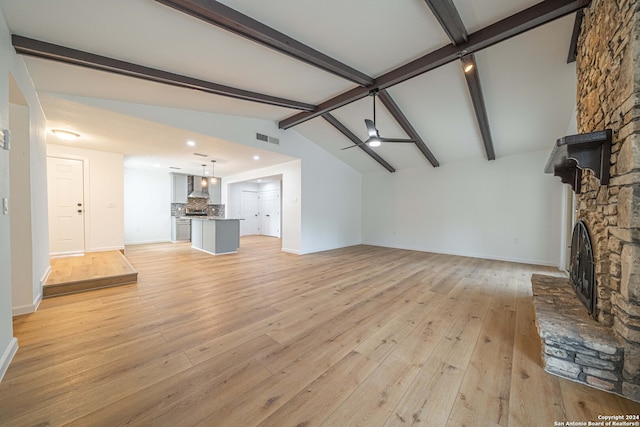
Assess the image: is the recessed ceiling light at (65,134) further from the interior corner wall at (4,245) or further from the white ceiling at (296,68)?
the interior corner wall at (4,245)

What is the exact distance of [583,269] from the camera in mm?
2275

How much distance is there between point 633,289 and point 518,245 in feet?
16.3

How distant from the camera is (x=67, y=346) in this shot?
2.04 m

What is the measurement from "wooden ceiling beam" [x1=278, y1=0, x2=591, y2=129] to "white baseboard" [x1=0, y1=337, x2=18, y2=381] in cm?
498

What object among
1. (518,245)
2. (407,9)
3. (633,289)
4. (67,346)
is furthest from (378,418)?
(518,245)

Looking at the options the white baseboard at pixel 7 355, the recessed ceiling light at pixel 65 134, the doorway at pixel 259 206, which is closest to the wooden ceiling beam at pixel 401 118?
the white baseboard at pixel 7 355

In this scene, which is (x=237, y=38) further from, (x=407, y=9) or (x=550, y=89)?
(x=550, y=89)

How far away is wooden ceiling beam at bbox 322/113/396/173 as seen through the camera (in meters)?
5.26

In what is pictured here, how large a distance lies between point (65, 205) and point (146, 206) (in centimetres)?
283

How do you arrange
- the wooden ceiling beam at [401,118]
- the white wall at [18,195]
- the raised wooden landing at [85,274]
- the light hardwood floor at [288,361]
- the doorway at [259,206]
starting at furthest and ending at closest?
the doorway at [259,206] → the wooden ceiling beam at [401,118] → the raised wooden landing at [85,274] → the white wall at [18,195] → the light hardwood floor at [288,361]

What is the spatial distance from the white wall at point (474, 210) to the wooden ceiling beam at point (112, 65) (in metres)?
5.47

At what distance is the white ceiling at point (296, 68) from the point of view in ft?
7.27

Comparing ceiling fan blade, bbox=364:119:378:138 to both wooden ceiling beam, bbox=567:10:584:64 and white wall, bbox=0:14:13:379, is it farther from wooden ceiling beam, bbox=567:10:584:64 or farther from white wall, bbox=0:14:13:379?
white wall, bbox=0:14:13:379

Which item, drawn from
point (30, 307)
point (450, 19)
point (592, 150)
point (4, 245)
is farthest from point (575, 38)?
point (30, 307)
